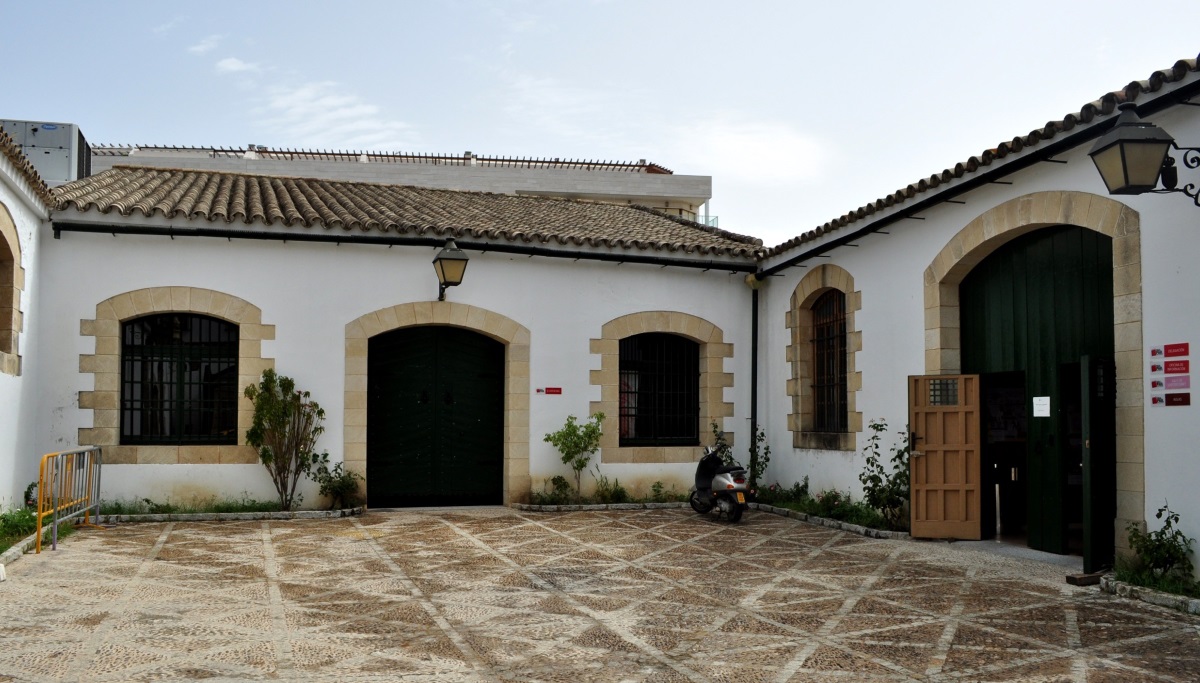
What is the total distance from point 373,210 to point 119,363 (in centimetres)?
334

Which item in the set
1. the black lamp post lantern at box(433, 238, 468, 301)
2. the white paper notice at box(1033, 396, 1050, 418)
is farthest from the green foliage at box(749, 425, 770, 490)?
the white paper notice at box(1033, 396, 1050, 418)

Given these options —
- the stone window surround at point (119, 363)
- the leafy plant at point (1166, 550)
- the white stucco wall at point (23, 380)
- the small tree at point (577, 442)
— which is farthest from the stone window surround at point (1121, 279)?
the white stucco wall at point (23, 380)

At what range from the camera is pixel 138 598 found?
6.18 m

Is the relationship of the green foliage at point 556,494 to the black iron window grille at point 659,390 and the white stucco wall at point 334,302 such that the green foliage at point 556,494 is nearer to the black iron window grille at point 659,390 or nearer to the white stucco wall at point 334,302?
the white stucco wall at point 334,302

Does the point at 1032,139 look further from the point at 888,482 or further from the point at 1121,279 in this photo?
the point at 888,482

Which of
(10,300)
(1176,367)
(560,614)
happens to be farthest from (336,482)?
(1176,367)

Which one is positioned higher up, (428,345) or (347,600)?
(428,345)

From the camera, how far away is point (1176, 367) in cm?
652

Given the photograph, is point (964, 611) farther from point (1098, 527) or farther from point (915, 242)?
point (915, 242)

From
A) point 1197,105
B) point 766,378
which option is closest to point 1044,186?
point 1197,105

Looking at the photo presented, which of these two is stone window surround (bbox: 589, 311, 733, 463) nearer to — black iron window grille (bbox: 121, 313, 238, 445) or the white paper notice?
black iron window grille (bbox: 121, 313, 238, 445)

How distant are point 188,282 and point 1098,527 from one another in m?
8.87

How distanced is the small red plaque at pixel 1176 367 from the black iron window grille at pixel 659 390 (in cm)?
653

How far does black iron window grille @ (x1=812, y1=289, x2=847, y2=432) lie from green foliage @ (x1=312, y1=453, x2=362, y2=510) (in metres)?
5.33
